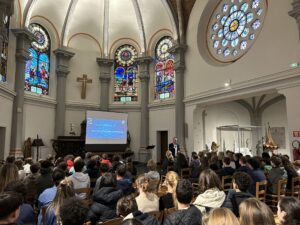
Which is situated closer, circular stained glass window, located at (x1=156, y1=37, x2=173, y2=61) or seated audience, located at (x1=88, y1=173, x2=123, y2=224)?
seated audience, located at (x1=88, y1=173, x2=123, y2=224)

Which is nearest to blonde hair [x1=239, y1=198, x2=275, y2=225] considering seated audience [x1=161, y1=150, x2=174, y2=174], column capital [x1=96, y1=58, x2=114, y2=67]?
seated audience [x1=161, y1=150, x2=174, y2=174]

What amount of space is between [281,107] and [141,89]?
800 centimetres

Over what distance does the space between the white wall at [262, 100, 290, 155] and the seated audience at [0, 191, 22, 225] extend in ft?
46.5

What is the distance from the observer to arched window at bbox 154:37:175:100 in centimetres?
1400

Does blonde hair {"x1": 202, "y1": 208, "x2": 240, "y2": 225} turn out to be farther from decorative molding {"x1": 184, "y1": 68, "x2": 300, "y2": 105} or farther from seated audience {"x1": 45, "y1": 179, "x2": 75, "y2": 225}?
decorative molding {"x1": 184, "y1": 68, "x2": 300, "y2": 105}

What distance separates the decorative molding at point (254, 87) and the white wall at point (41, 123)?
7.76 metres

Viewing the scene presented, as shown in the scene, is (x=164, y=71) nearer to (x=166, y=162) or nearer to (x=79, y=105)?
(x=79, y=105)

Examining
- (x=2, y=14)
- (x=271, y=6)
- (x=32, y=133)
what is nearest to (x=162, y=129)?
(x=32, y=133)

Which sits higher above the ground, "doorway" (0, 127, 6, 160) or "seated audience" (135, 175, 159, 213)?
"doorway" (0, 127, 6, 160)

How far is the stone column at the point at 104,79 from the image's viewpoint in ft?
49.5

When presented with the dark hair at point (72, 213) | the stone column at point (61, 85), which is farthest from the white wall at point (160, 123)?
the dark hair at point (72, 213)

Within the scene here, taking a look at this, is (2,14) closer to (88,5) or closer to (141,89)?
(88,5)

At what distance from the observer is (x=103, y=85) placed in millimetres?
15188

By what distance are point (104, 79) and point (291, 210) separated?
46.4 feet
